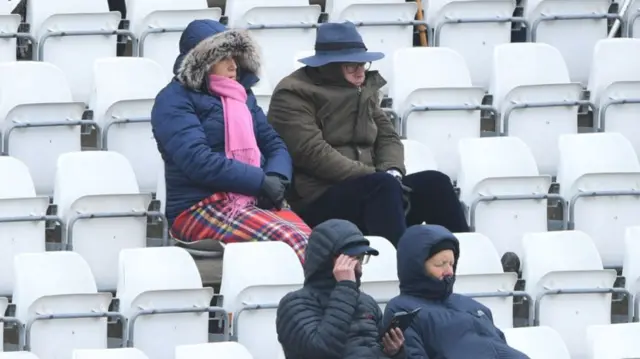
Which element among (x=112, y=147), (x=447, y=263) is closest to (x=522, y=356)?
(x=447, y=263)

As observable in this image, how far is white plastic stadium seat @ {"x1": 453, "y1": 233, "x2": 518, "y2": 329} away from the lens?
26.4 ft

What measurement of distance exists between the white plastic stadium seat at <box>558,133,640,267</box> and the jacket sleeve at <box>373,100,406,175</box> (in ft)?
2.94

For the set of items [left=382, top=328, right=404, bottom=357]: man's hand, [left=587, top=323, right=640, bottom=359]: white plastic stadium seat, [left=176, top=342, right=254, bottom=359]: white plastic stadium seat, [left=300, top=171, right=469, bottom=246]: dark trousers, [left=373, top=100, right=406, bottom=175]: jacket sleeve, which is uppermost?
[left=373, top=100, right=406, bottom=175]: jacket sleeve

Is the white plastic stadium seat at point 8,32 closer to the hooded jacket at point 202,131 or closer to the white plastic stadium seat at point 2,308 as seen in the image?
the hooded jacket at point 202,131

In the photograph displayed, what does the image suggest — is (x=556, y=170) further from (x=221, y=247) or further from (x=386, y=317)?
(x=386, y=317)

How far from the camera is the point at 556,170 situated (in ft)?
31.5

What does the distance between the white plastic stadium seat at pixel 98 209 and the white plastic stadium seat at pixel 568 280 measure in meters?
1.52

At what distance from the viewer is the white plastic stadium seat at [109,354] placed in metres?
7.00

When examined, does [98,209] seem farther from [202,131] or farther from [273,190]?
[273,190]

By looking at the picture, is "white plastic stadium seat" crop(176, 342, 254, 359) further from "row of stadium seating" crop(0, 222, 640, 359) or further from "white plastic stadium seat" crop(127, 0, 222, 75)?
"white plastic stadium seat" crop(127, 0, 222, 75)

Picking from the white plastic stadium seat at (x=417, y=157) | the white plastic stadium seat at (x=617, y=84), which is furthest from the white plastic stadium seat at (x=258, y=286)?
the white plastic stadium seat at (x=617, y=84)

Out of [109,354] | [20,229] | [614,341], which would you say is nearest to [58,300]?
[109,354]

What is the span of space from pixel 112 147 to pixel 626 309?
2203mm

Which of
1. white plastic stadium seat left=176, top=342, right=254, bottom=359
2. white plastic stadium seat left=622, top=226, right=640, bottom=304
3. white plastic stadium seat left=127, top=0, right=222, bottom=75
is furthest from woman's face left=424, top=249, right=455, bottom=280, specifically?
white plastic stadium seat left=127, top=0, right=222, bottom=75
